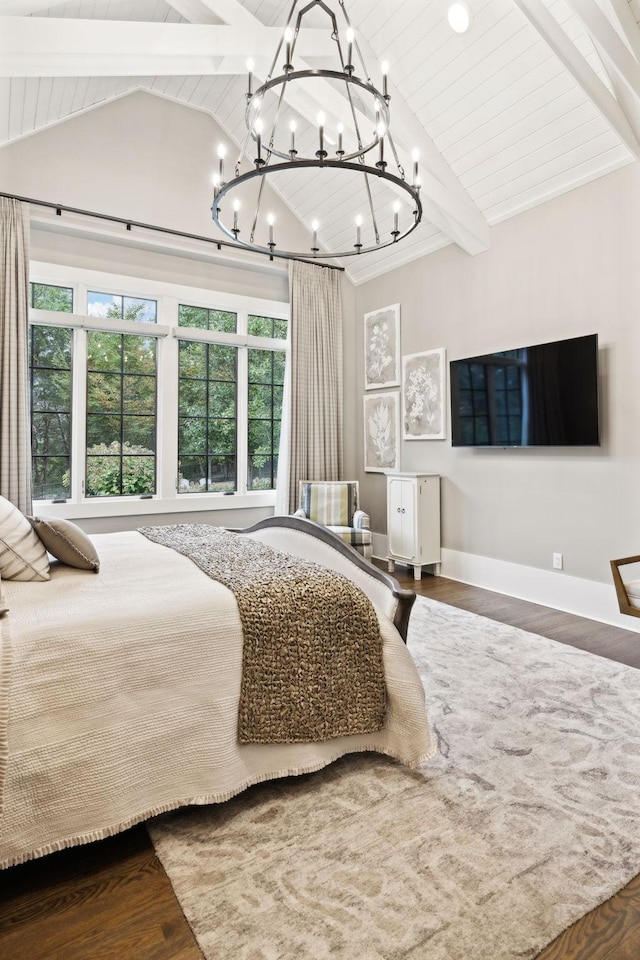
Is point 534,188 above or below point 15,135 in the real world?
below

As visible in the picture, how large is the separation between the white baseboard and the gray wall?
7cm

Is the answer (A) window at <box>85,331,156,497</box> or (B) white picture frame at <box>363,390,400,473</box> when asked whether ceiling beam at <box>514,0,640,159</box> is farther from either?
(A) window at <box>85,331,156,497</box>

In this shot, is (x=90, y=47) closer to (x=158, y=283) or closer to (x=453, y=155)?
(x=158, y=283)

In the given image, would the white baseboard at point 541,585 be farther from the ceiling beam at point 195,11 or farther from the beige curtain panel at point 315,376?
the ceiling beam at point 195,11

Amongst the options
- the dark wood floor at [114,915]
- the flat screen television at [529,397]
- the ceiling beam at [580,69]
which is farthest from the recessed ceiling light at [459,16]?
the dark wood floor at [114,915]

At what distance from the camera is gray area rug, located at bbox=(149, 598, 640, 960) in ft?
4.18

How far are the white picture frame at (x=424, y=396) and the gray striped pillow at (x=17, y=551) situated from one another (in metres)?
3.67

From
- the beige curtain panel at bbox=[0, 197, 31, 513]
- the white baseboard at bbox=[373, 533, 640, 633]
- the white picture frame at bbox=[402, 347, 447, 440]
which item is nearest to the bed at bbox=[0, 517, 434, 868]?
the white baseboard at bbox=[373, 533, 640, 633]

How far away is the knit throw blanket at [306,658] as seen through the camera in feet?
5.65

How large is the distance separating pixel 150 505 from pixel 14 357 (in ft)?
5.22

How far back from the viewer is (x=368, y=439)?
5.81 meters

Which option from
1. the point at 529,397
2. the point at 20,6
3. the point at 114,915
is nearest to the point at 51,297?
the point at 20,6

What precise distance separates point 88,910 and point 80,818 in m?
0.20

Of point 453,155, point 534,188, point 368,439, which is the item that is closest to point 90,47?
point 453,155
